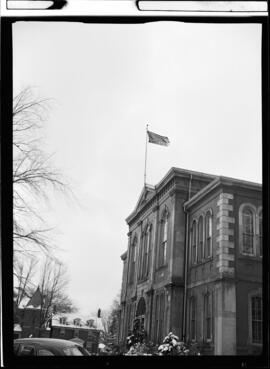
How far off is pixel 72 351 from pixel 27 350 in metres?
0.22

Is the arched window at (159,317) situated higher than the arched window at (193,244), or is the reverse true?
the arched window at (193,244)

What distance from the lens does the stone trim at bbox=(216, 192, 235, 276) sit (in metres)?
2.80

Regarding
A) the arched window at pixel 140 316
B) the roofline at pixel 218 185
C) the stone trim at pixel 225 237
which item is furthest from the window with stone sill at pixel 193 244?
the arched window at pixel 140 316

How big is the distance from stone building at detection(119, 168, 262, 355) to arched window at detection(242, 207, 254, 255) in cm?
1

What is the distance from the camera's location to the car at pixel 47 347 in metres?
1.58

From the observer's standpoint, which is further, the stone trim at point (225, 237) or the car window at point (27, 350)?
the stone trim at point (225, 237)

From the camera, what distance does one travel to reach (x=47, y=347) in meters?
1.75

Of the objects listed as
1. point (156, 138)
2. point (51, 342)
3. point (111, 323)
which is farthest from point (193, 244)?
point (51, 342)

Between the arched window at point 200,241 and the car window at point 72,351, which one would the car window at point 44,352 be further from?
the arched window at point 200,241

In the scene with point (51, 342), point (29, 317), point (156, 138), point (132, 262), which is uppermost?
point (156, 138)

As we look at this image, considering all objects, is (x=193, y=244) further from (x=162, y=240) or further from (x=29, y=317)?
(x=29, y=317)
